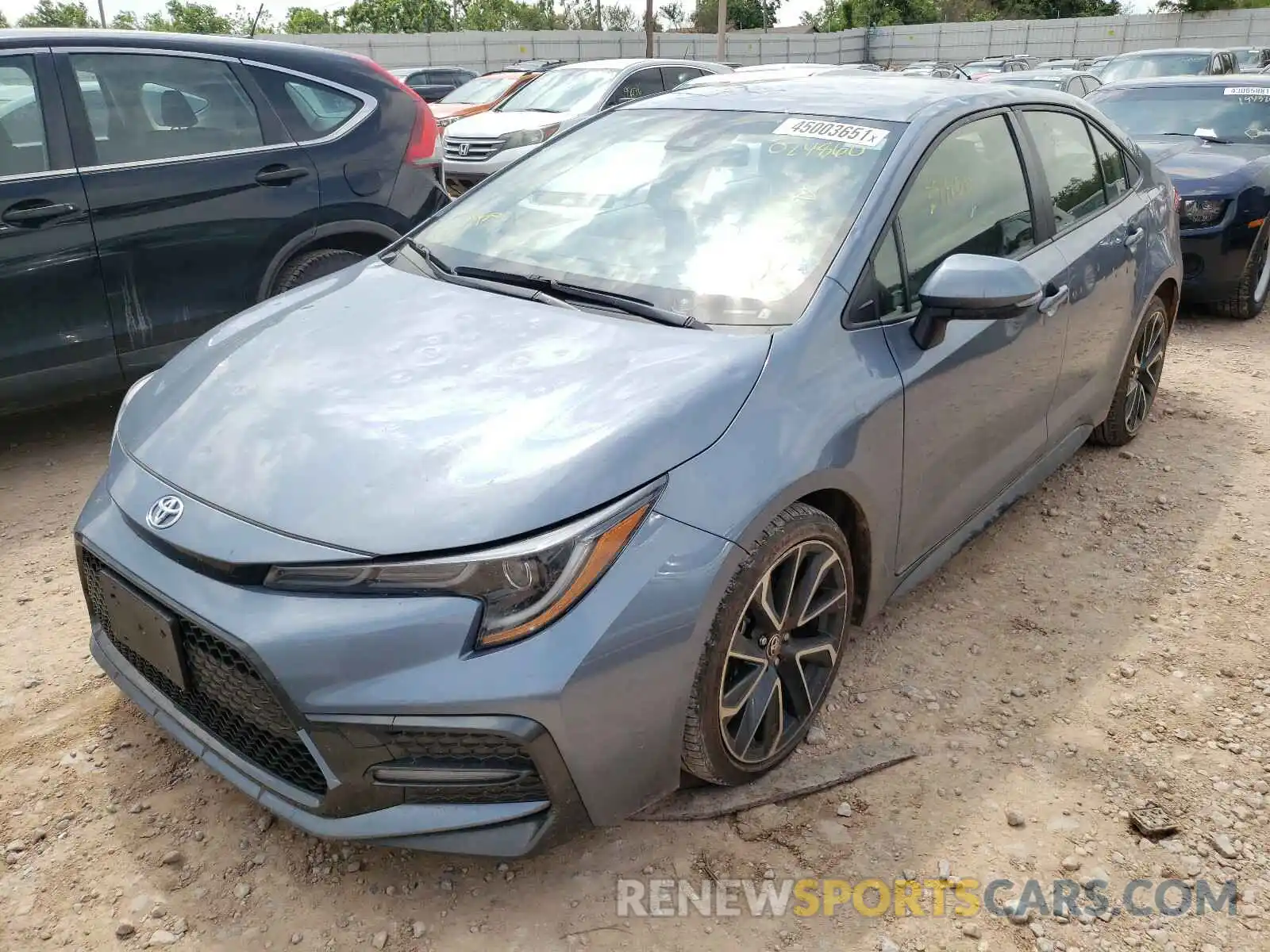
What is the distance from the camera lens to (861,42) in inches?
1747

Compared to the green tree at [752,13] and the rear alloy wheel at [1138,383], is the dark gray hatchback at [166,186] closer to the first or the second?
the rear alloy wheel at [1138,383]

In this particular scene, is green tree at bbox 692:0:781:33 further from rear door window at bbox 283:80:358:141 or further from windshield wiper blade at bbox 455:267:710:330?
windshield wiper blade at bbox 455:267:710:330

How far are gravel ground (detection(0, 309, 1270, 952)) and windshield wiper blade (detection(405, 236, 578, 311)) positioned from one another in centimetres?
138

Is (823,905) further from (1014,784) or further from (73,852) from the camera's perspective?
(73,852)

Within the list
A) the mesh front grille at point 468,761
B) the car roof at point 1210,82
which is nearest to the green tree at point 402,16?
the car roof at point 1210,82

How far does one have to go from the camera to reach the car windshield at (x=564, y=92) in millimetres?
10273

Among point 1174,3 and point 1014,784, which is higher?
point 1174,3

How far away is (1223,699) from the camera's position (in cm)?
286

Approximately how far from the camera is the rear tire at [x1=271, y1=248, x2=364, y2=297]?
4.67 metres

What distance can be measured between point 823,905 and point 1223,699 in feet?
4.96

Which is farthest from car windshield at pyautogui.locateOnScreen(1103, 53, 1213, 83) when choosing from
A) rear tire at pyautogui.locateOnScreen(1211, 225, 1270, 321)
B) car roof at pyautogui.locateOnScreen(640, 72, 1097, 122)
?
car roof at pyautogui.locateOnScreen(640, 72, 1097, 122)

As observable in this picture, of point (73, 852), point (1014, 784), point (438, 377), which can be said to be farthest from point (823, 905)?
point (73, 852)
